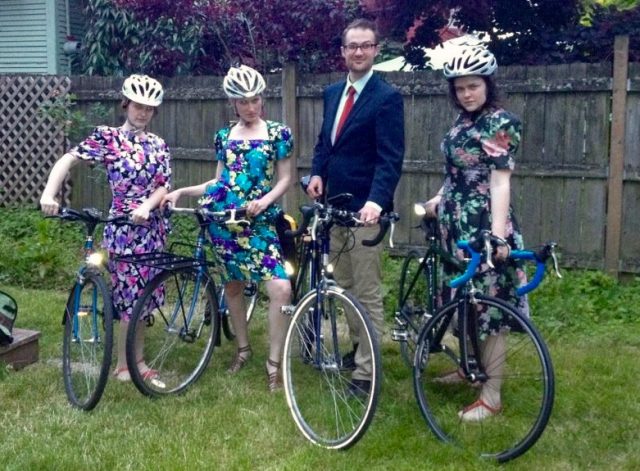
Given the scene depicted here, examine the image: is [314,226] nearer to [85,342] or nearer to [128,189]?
[128,189]

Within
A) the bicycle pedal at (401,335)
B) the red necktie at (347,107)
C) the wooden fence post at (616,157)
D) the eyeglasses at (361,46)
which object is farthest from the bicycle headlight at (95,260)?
the wooden fence post at (616,157)

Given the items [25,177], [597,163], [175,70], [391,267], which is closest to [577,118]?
[597,163]

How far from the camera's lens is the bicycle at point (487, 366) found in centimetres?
399

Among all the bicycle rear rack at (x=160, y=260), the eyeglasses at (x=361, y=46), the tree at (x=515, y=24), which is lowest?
the bicycle rear rack at (x=160, y=260)

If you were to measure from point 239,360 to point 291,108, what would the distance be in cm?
361

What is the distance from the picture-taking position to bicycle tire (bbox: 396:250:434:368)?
5031mm

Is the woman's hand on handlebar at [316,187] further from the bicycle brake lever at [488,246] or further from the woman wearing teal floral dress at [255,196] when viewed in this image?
the bicycle brake lever at [488,246]

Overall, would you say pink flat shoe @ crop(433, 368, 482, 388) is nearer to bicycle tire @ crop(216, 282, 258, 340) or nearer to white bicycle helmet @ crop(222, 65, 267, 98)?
bicycle tire @ crop(216, 282, 258, 340)

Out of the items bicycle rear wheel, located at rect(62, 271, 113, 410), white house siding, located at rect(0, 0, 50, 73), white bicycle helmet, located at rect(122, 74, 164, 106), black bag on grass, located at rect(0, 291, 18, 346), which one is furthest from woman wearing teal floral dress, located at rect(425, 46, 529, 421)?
white house siding, located at rect(0, 0, 50, 73)

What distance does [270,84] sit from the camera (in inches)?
342

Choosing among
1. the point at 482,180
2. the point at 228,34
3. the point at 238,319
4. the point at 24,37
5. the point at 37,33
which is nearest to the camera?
the point at 482,180

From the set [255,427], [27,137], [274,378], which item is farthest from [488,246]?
[27,137]

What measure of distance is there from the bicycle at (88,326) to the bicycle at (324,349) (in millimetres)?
1001

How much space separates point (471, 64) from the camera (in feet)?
14.1
